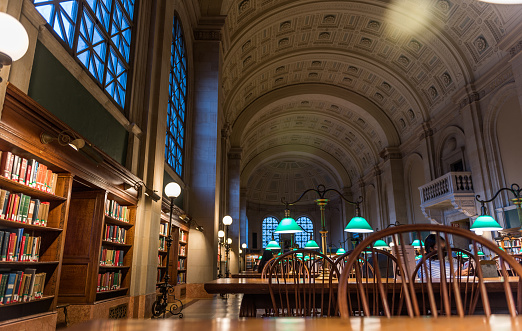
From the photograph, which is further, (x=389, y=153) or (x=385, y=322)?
(x=389, y=153)

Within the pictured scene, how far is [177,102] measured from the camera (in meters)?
8.80

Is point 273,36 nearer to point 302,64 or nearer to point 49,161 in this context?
point 302,64

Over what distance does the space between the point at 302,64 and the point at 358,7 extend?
4.24 metres

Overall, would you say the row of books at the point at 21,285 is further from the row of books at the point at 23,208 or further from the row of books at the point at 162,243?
the row of books at the point at 162,243

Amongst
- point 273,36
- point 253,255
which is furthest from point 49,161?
point 253,255

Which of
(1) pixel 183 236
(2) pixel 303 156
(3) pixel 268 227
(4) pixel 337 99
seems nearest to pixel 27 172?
(1) pixel 183 236

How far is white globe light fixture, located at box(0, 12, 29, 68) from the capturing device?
2.06 metres

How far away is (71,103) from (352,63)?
1455 centimetres

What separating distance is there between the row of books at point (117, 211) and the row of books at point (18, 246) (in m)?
1.36

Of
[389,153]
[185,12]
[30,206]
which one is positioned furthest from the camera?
[389,153]

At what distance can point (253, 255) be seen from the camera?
27531 mm

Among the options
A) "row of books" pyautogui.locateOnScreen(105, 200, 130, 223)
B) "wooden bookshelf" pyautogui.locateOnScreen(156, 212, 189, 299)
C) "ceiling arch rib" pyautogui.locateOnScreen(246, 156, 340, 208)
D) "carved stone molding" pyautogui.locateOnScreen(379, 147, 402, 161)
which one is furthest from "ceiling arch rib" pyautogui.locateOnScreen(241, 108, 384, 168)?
"row of books" pyautogui.locateOnScreen(105, 200, 130, 223)

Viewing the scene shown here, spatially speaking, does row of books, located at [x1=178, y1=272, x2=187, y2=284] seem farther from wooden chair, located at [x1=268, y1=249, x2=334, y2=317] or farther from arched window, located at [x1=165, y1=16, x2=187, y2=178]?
wooden chair, located at [x1=268, y1=249, x2=334, y2=317]

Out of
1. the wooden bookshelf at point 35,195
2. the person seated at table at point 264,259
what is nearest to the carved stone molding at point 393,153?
the person seated at table at point 264,259
